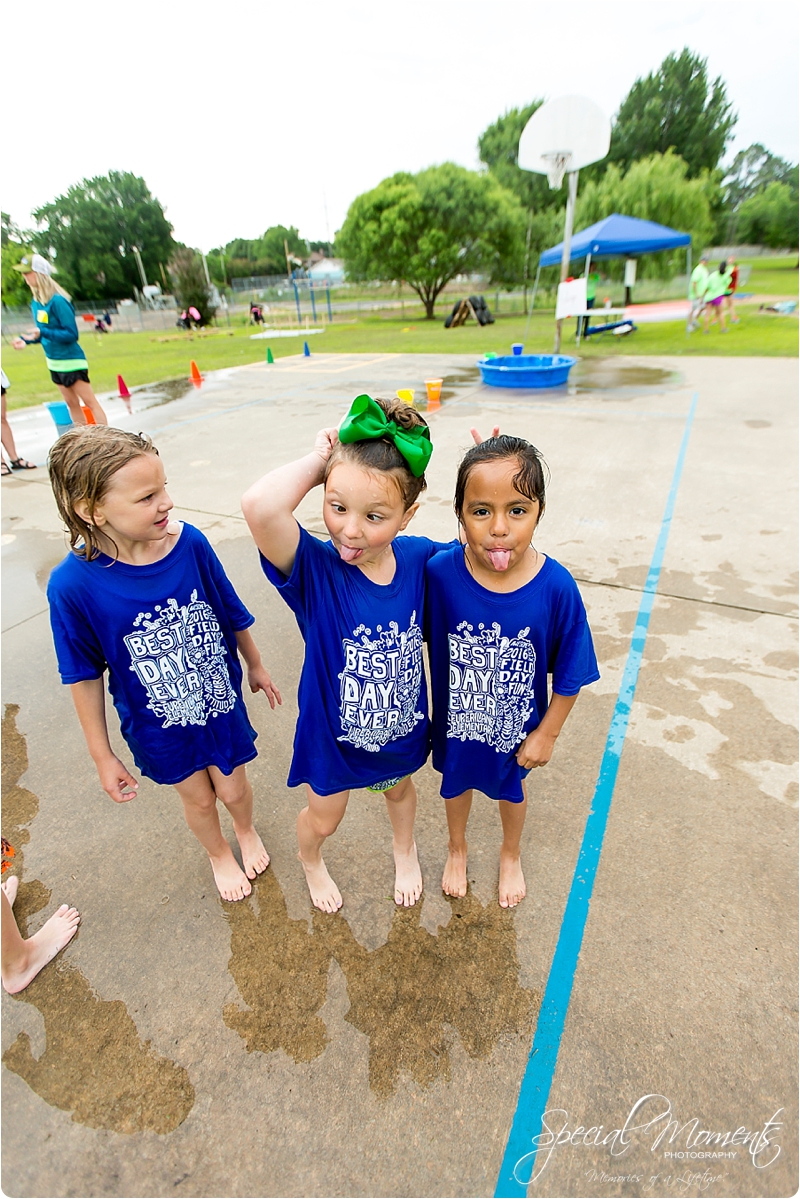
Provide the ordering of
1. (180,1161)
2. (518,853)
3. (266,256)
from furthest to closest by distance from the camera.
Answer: (266,256) < (518,853) < (180,1161)

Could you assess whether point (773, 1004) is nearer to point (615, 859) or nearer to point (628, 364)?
point (615, 859)

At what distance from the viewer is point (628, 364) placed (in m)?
11.1

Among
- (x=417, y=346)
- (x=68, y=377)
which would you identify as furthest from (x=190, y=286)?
(x=68, y=377)

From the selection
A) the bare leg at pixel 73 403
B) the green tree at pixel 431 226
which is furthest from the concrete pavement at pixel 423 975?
the green tree at pixel 431 226

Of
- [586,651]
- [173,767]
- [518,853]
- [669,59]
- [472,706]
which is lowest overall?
[518,853]

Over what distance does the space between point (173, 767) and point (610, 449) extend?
571 centimetres

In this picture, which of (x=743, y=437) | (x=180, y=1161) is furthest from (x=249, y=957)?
(x=743, y=437)

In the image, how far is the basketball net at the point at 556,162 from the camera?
9.76 m

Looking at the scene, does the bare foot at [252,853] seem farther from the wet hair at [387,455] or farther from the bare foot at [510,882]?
the wet hair at [387,455]

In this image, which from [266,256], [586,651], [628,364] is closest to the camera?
[586,651]

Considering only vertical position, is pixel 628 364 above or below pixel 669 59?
below

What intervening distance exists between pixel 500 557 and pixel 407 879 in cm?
122

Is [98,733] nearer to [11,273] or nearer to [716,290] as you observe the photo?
[716,290]

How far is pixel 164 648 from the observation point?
1.60 m
